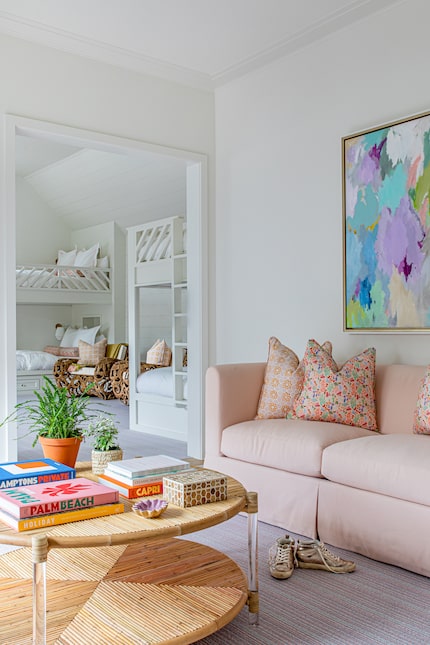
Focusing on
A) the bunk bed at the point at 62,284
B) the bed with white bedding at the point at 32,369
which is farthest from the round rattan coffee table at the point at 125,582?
the bunk bed at the point at 62,284

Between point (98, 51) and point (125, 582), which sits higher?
point (98, 51)

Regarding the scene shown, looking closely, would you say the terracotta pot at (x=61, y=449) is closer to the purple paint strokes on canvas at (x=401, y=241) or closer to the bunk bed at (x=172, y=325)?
the purple paint strokes on canvas at (x=401, y=241)

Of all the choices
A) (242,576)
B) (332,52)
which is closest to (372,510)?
(242,576)

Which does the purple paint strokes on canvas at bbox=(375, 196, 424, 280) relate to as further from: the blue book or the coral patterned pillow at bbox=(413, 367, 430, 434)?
the blue book

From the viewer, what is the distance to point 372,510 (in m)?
2.52

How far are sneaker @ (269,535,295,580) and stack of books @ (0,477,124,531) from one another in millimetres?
824

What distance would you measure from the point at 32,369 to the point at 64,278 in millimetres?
1452

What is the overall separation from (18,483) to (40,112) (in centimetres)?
270

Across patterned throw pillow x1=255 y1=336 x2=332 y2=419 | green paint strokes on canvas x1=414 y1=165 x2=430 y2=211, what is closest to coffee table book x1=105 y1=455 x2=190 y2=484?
patterned throw pillow x1=255 y1=336 x2=332 y2=419

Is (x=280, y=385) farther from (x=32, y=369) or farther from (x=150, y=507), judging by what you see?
(x=32, y=369)

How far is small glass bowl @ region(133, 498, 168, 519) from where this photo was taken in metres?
1.79

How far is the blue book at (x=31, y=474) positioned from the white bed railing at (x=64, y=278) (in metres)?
7.43

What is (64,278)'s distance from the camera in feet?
31.4

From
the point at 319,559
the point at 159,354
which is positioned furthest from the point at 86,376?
the point at 319,559
